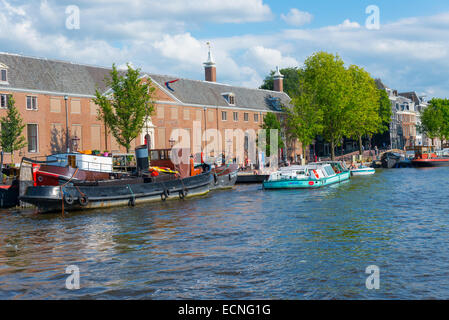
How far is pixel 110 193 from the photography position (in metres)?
30.8

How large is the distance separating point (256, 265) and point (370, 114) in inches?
2746

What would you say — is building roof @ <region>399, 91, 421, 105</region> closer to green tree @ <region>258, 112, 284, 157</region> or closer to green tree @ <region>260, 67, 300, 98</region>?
green tree @ <region>260, 67, 300, 98</region>

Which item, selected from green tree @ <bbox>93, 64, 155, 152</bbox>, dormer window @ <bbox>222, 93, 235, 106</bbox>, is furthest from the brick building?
green tree @ <bbox>93, 64, 155, 152</bbox>

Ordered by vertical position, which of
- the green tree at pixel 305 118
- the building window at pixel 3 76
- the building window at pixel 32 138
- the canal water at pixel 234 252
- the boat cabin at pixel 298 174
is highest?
the building window at pixel 3 76

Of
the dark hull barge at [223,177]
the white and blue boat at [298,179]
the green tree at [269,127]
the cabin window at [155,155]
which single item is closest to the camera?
the cabin window at [155,155]

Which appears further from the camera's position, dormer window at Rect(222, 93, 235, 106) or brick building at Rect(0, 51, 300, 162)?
dormer window at Rect(222, 93, 235, 106)

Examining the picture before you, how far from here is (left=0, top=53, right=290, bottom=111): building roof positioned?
164 ft

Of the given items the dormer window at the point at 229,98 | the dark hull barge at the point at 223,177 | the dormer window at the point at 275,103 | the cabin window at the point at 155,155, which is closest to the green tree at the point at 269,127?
the dormer window at the point at 229,98

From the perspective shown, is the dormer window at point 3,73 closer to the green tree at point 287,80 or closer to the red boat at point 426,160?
the red boat at point 426,160

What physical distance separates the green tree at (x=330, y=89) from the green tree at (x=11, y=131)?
4317 cm

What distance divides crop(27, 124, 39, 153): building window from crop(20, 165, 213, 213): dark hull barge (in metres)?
20.8

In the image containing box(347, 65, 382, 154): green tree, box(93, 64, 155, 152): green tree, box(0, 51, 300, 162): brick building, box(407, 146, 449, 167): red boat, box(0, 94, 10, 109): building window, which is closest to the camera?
box(0, 94, 10, 109): building window

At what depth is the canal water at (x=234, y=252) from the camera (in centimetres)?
1189

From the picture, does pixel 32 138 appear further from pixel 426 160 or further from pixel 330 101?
pixel 426 160
